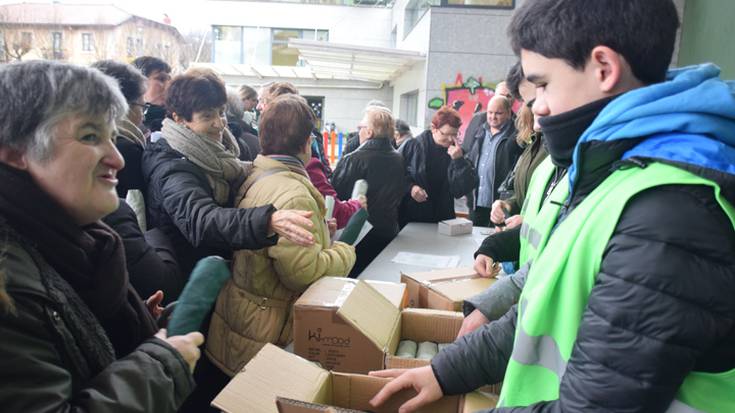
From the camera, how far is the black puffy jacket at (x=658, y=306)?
0.70 metres

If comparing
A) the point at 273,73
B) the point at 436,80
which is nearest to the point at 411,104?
the point at 436,80

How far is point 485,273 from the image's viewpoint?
2.21 meters

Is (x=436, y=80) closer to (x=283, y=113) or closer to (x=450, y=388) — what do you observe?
(x=283, y=113)

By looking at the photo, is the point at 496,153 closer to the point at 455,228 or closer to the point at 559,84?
the point at 455,228

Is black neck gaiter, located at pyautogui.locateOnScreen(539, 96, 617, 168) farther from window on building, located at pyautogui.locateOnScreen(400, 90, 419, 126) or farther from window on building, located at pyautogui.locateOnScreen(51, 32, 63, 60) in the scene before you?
window on building, located at pyautogui.locateOnScreen(400, 90, 419, 126)

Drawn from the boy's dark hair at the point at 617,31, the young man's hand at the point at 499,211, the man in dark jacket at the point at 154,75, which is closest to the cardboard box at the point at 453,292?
the young man's hand at the point at 499,211

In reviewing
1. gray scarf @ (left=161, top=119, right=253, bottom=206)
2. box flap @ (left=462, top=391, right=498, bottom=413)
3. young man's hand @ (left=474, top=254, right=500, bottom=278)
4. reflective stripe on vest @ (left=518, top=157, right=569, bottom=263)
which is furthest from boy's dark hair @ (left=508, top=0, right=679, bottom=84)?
gray scarf @ (left=161, top=119, right=253, bottom=206)

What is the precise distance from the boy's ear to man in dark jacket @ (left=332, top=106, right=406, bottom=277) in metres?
3.01

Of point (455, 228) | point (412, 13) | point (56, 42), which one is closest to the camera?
point (455, 228)

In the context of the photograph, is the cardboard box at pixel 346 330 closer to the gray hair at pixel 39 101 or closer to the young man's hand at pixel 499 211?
the gray hair at pixel 39 101

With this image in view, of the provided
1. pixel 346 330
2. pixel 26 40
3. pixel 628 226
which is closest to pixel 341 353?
pixel 346 330

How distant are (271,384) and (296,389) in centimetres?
7

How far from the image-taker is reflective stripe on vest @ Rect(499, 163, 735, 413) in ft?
2.52

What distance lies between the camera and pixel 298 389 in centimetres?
128
